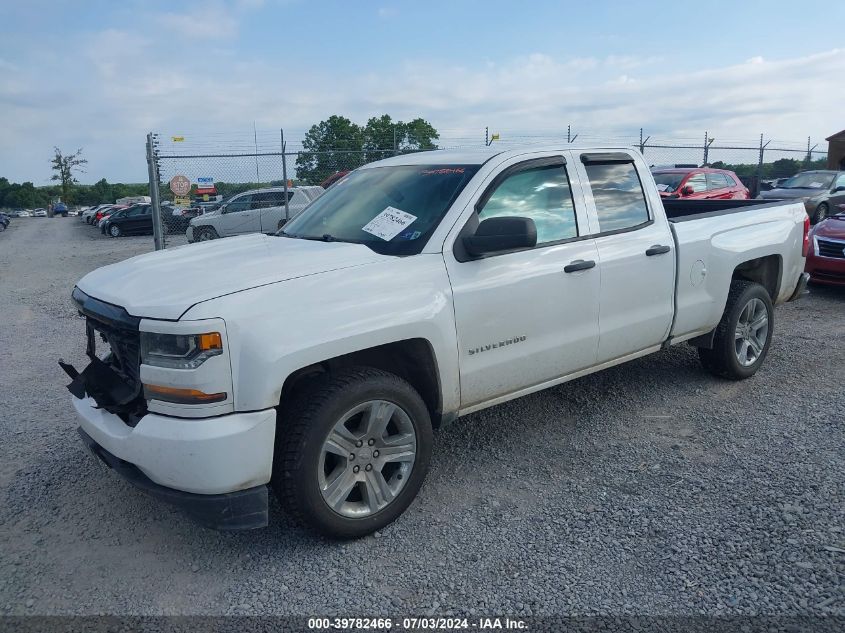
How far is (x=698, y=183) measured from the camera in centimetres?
1370

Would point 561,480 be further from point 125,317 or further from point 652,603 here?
point 125,317

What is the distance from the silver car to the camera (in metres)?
18.5

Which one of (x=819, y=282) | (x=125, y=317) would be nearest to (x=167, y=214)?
(x=819, y=282)

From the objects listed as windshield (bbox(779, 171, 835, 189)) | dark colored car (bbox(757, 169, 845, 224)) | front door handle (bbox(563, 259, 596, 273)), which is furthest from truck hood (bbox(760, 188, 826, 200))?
front door handle (bbox(563, 259, 596, 273))

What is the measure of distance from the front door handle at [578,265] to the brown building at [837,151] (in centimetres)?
3554

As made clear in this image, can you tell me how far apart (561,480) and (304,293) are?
6.12 ft

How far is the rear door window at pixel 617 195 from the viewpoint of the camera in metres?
4.28

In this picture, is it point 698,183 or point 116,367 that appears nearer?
point 116,367

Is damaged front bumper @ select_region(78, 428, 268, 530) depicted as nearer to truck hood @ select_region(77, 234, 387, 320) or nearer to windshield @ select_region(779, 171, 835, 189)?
truck hood @ select_region(77, 234, 387, 320)

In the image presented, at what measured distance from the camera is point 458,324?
3445mm

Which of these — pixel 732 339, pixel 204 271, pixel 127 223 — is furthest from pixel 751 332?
pixel 127 223

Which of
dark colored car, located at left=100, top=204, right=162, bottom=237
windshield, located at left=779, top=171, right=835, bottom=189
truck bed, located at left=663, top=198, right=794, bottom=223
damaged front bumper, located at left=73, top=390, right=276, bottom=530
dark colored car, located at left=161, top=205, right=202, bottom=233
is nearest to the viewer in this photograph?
damaged front bumper, located at left=73, top=390, right=276, bottom=530

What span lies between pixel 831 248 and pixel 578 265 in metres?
6.73

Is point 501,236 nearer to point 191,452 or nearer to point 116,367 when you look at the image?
point 191,452
